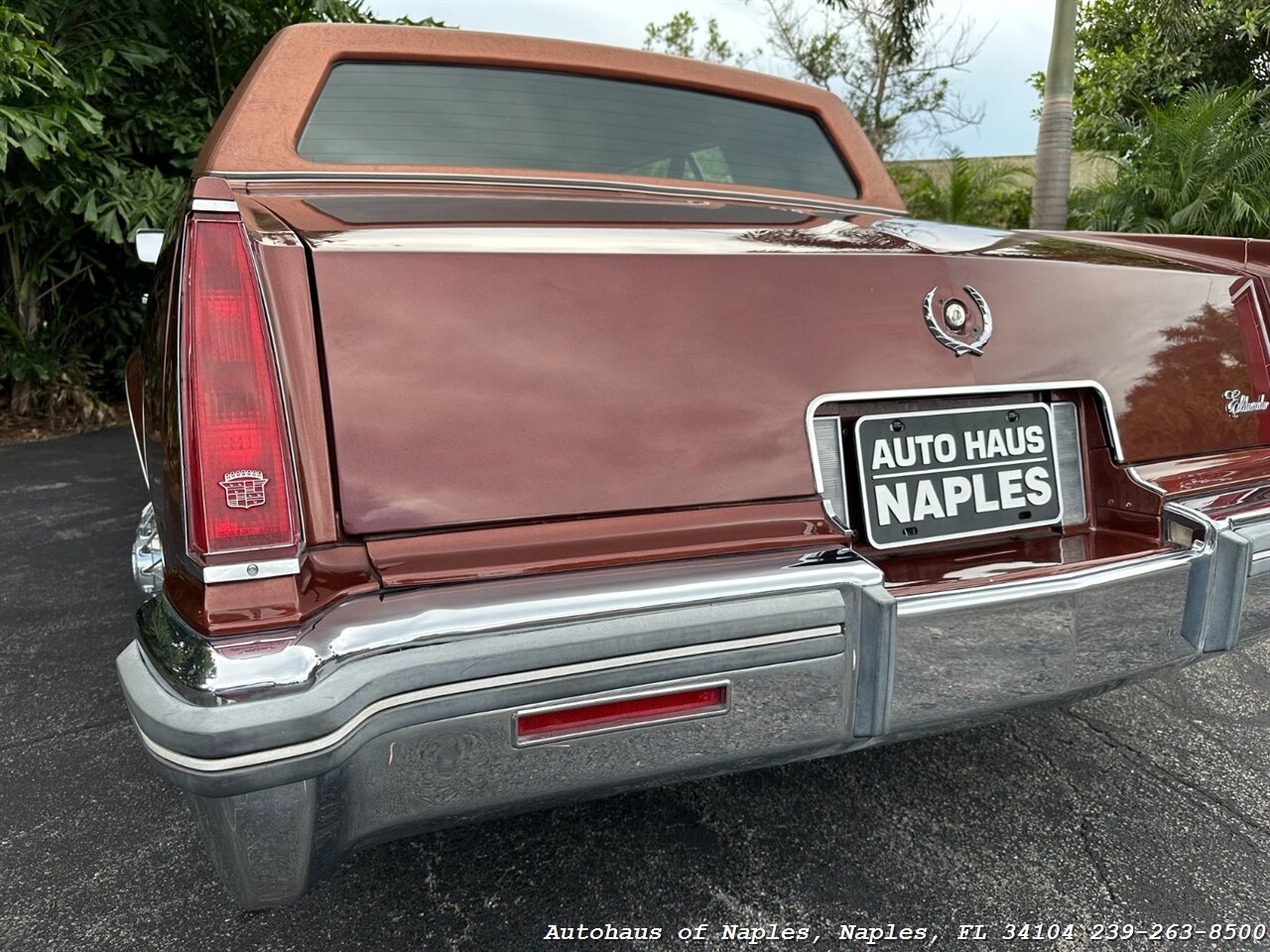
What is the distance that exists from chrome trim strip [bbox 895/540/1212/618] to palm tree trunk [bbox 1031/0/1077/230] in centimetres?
825

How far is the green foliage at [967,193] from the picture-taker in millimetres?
12227

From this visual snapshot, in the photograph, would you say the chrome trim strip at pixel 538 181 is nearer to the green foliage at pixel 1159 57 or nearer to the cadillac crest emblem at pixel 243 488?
the cadillac crest emblem at pixel 243 488

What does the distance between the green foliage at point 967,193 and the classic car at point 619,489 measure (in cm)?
1089

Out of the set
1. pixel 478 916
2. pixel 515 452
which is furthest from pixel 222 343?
pixel 478 916

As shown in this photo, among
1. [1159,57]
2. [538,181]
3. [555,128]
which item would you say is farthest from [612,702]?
[1159,57]

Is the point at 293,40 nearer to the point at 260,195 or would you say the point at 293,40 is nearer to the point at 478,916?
the point at 260,195

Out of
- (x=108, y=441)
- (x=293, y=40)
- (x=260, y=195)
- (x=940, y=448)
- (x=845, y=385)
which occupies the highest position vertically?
(x=293, y=40)

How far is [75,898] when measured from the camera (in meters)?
1.60

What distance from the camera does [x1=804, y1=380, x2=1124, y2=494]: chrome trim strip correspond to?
1405 millimetres

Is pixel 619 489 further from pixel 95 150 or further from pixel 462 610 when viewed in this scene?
pixel 95 150

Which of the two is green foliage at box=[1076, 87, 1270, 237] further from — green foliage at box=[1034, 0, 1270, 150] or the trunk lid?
the trunk lid

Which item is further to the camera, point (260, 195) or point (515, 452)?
point (260, 195)

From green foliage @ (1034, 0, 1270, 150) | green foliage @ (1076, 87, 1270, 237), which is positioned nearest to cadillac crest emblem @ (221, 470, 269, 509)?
green foliage @ (1076, 87, 1270, 237)

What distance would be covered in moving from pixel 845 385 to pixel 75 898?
1.71 metres
